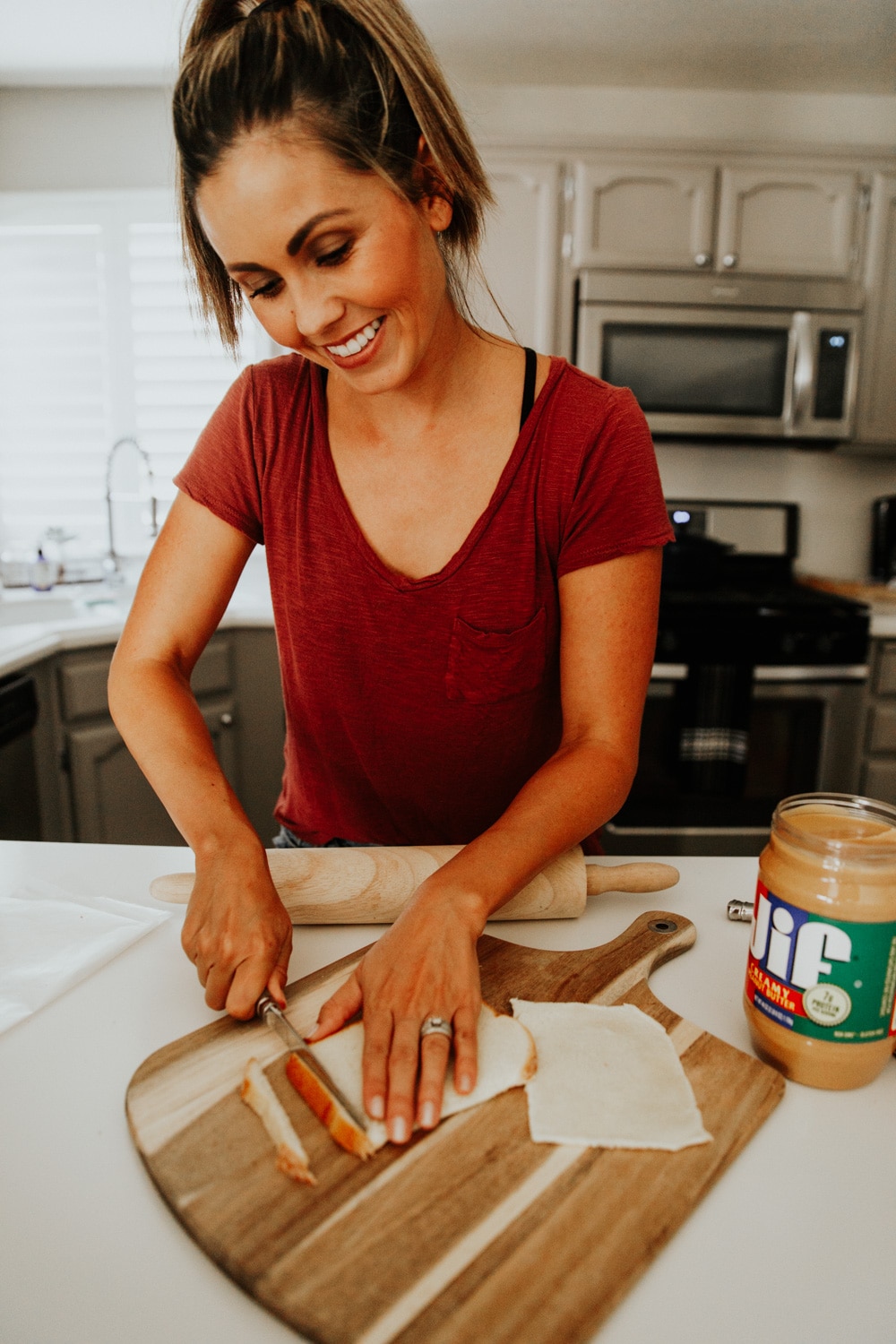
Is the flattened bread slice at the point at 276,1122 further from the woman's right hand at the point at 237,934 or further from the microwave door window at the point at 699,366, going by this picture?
the microwave door window at the point at 699,366

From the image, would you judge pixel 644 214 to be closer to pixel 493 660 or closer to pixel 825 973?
pixel 493 660

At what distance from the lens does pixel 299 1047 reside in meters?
0.62

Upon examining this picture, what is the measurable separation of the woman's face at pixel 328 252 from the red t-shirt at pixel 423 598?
0.18m

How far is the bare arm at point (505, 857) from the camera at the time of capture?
0.59 metres

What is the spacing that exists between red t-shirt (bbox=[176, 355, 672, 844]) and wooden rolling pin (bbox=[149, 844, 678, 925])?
21 cm

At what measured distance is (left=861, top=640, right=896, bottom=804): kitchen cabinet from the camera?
8.51ft

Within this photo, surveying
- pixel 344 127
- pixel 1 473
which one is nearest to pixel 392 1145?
pixel 344 127

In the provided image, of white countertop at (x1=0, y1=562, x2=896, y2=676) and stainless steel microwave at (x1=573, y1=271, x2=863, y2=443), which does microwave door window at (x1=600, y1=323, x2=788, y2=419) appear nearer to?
stainless steel microwave at (x1=573, y1=271, x2=863, y2=443)

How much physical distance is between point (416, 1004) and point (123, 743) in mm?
1980

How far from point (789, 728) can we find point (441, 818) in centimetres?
182

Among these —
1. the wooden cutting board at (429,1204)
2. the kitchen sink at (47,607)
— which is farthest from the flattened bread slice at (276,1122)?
the kitchen sink at (47,607)

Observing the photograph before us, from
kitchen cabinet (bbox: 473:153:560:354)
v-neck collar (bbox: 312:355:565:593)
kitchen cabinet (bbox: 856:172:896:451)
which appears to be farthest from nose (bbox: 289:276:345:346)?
kitchen cabinet (bbox: 856:172:896:451)

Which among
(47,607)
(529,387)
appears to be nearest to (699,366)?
(529,387)

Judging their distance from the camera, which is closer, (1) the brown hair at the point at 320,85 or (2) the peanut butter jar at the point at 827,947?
(2) the peanut butter jar at the point at 827,947
